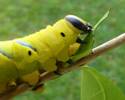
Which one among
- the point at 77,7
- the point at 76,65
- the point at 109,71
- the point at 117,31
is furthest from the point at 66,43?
the point at 77,7

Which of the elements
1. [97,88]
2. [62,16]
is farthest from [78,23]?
[62,16]

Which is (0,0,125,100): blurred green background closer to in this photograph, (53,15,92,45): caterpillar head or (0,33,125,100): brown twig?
(53,15,92,45): caterpillar head

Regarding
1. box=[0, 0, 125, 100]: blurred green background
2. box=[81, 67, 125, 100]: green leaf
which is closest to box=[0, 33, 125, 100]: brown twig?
box=[81, 67, 125, 100]: green leaf

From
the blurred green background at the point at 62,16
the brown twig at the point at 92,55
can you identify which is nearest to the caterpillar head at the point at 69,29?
the brown twig at the point at 92,55

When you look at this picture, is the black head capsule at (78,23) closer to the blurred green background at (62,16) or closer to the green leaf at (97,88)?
the green leaf at (97,88)

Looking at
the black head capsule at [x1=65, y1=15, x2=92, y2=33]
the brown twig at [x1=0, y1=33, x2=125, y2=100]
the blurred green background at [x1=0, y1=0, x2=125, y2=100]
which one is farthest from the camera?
the blurred green background at [x1=0, y1=0, x2=125, y2=100]

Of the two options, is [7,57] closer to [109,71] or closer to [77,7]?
[109,71]
